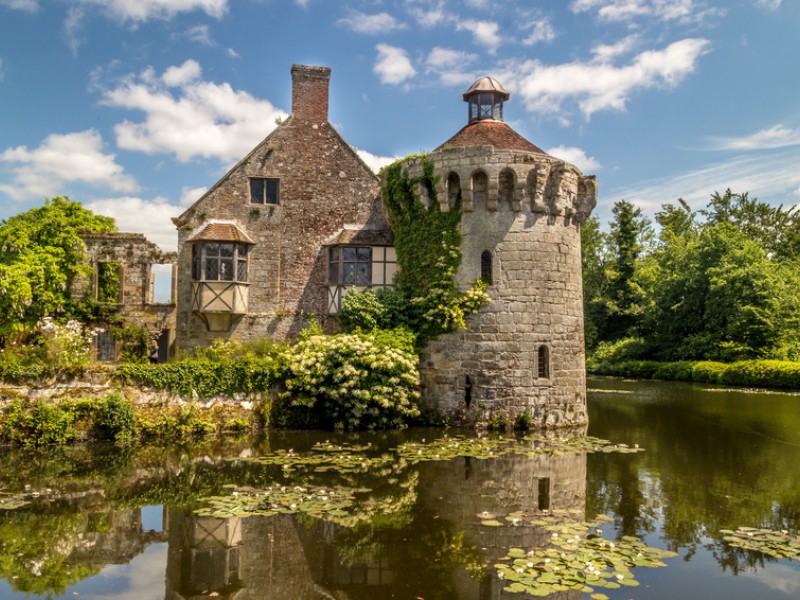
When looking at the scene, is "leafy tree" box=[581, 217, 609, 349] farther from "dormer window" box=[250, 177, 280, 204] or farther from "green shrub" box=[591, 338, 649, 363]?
"dormer window" box=[250, 177, 280, 204]

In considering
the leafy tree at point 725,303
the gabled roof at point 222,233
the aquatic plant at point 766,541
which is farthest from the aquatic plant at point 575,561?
the leafy tree at point 725,303

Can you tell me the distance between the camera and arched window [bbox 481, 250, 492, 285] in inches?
664

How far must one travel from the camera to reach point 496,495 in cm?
1041

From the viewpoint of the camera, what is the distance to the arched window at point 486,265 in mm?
16859

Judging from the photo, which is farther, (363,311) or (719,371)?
(719,371)

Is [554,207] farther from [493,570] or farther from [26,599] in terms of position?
[26,599]

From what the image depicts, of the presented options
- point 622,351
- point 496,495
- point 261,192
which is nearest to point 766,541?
point 496,495

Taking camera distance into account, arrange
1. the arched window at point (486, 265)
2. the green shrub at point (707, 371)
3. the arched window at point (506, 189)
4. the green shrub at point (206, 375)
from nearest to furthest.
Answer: the green shrub at point (206, 375) < the arched window at point (506, 189) < the arched window at point (486, 265) < the green shrub at point (707, 371)

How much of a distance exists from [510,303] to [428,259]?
242 cm

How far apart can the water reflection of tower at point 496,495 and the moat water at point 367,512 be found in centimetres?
4

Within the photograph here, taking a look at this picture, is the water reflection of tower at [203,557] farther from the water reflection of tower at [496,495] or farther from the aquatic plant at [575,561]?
the aquatic plant at [575,561]

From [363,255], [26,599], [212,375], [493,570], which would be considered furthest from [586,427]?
[26,599]

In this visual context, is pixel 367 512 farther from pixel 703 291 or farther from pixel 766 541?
pixel 703 291

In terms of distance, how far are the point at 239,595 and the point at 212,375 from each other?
31.9ft
